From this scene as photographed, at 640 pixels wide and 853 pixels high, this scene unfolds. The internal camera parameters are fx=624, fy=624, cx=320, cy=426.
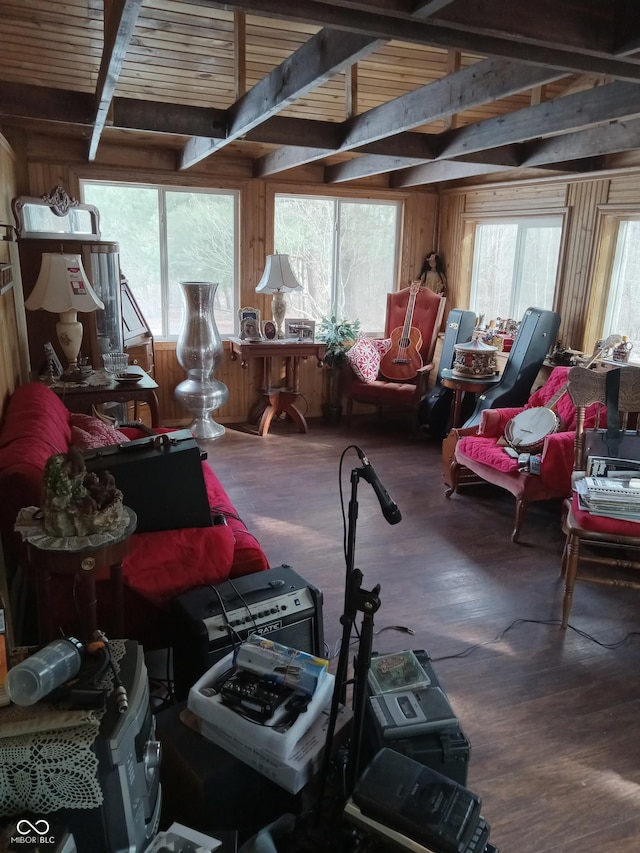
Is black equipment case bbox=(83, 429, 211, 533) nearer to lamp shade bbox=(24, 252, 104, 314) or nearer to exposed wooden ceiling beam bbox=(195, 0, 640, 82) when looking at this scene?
exposed wooden ceiling beam bbox=(195, 0, 640, 82)

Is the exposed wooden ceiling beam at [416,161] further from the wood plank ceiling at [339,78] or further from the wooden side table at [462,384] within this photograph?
the wooden side table at [462,384]

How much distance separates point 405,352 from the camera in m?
5.81

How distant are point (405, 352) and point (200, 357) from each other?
1916 mm

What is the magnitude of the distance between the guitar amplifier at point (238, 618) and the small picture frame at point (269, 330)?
3510mm

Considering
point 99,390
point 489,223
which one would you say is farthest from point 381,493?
point 489,223

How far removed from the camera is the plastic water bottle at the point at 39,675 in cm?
136

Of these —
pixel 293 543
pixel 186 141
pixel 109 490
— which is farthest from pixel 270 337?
pixel 109 490

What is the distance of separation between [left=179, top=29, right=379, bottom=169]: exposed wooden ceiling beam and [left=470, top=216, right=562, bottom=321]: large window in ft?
9.50

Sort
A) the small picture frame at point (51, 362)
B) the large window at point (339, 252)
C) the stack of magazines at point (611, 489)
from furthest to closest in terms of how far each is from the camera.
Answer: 1. the large window at point (339, 252)
2. the small picture frame at point (51, 362)
3. the stack of magazines at point (611, 489)

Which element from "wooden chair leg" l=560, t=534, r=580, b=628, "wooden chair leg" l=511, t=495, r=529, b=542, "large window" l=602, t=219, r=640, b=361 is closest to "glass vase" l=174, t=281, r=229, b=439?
"wooden chair leg" l=511, t=495, r=529, b=542

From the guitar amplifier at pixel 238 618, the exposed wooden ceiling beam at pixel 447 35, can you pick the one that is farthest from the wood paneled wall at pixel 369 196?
the exposed wooden ceiling beam at pixel 447 35

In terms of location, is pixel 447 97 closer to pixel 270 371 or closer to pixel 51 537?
pixel 51 537

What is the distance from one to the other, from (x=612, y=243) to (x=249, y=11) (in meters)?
3.73

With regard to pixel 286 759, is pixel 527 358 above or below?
above
